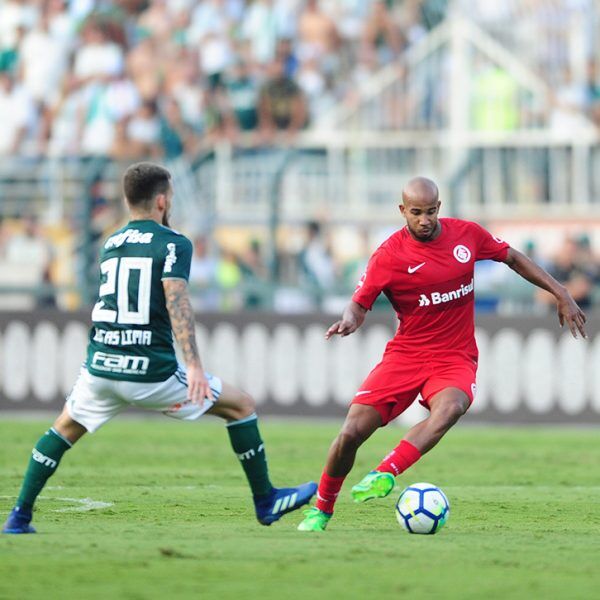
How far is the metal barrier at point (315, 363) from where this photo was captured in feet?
Answer: 58.5

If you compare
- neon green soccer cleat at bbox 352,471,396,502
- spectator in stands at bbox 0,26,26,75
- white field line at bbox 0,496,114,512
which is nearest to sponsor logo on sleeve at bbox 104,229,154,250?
neon green soccer cleat at bbox 352,471,396,502

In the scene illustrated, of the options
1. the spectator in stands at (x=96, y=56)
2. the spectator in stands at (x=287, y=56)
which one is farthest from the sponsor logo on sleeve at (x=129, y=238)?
the spectator in stands at (x=96, y=56)

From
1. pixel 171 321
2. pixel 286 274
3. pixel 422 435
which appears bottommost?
pixel 422 435

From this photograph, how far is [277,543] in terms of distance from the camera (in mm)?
7402

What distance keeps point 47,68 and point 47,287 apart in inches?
243

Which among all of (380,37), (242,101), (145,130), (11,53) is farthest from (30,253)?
(380,37)

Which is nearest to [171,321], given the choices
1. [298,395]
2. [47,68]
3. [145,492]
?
[145,492]

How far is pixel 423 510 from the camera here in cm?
807

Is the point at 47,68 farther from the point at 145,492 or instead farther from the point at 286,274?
the point at 145,492

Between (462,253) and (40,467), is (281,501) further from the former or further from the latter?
(462,253)

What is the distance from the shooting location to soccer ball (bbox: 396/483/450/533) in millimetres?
8078

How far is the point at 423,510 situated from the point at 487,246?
6.13ft

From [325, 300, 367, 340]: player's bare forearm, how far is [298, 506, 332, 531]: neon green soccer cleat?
1.04 m

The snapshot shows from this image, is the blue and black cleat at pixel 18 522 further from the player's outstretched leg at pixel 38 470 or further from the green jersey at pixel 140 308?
the green jersey at pixel 140 308
